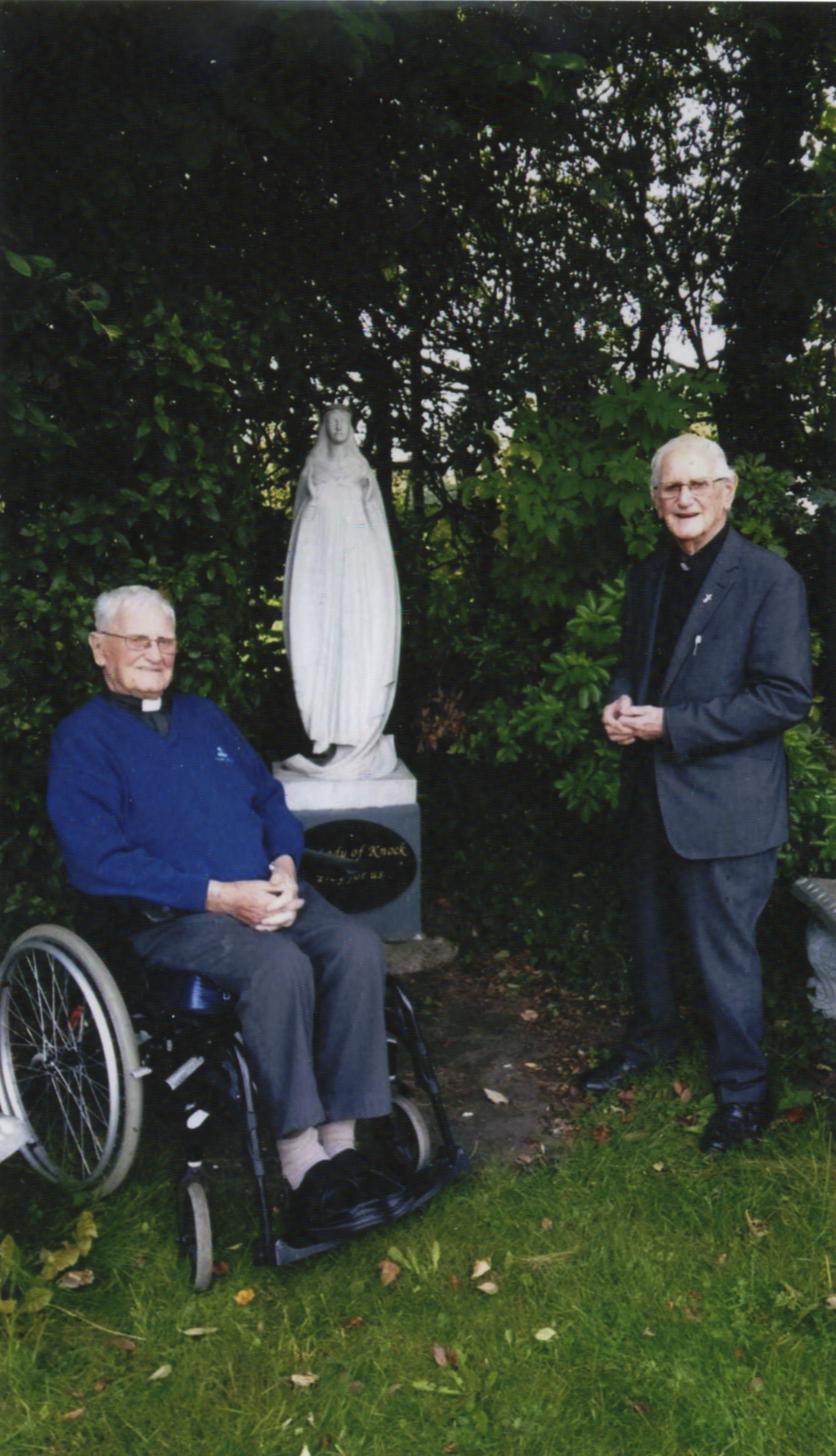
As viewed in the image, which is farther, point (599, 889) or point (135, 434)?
point (599, 889)

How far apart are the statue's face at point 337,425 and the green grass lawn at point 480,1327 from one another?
2468mm

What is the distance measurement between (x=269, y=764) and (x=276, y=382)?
1.62m

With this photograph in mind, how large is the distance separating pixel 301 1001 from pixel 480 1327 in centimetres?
81

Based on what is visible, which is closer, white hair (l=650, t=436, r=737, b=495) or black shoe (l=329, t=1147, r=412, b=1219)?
black shoe (l=329, t=1147, r=412, b=1219)

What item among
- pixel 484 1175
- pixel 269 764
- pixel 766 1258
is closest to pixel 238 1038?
pixel 484 1175

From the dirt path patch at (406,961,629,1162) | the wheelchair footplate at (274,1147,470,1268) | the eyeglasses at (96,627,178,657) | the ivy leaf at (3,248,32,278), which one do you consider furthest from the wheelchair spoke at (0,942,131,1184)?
the ivy leaf at (3,248,32,278)

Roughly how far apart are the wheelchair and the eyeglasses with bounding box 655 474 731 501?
4.76 ft

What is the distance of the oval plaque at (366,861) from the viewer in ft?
14.1

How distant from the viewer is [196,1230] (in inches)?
104

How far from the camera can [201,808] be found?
3.06 metres

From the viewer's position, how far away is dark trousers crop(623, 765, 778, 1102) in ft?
10.3

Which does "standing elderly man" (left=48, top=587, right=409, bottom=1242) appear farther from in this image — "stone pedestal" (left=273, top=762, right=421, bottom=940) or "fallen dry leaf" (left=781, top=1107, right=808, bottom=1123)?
"fallen dry leaf" (left=781, top=1107, right=808, bottom=1123)

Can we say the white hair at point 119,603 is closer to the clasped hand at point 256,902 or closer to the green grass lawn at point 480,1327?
the clasped hand at point 256,902

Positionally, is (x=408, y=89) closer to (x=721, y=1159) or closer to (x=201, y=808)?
(x=201, y=808)
